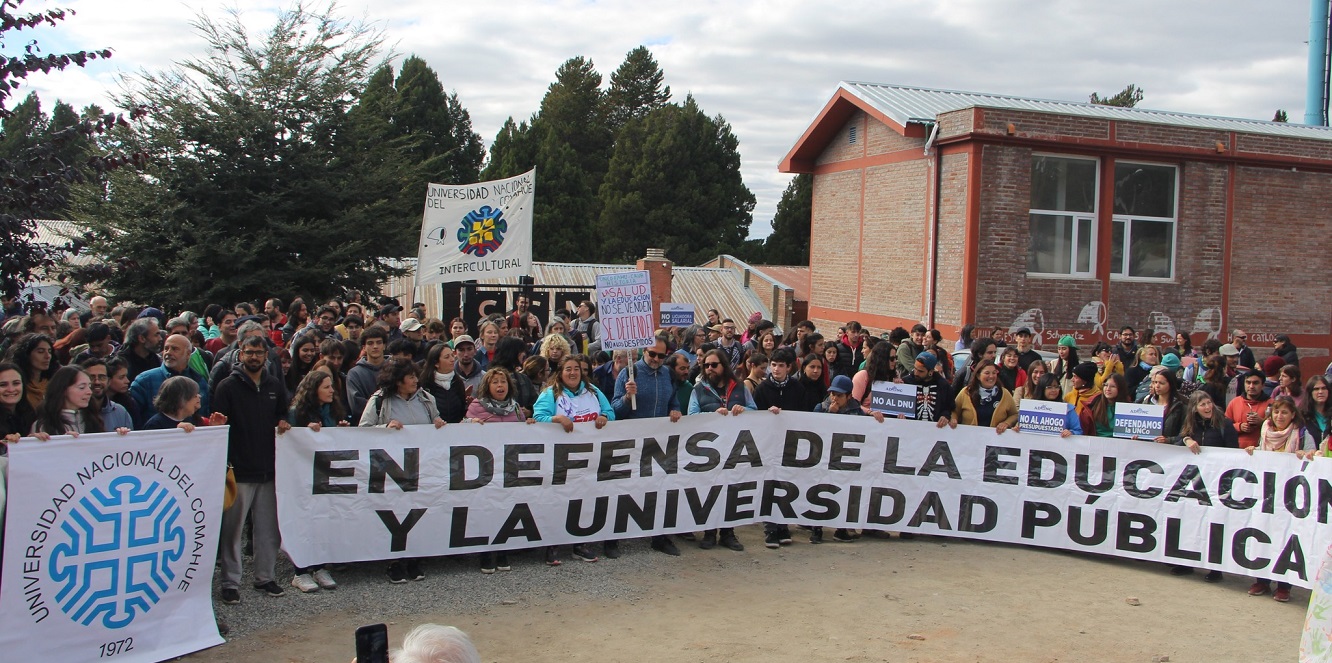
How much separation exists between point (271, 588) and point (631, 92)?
5482 cm

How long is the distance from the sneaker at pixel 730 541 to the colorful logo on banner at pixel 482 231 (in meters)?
6.34

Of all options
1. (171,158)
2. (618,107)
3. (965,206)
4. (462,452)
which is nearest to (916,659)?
(462,452)

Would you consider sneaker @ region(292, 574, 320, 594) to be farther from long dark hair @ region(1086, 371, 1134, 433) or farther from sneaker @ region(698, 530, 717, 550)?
long dark hair @ region(1086, 371, 1134, 433)

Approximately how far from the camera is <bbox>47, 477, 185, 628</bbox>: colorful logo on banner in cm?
564

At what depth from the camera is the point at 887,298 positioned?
19.5 meters

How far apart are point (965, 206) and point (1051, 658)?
11.7 metres

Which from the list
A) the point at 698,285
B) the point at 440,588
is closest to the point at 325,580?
the point at 440,588

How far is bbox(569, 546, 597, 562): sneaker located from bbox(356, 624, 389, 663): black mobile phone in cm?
586

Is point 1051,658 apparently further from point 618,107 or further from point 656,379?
point 618,107

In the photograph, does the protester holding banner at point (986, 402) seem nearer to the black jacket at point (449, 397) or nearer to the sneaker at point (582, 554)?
the sneaker at point (582, 554)

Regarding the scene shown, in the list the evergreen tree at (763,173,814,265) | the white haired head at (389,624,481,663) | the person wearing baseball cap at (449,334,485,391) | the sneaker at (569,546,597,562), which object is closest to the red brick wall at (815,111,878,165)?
the person wearing baseball cap at (449,334,485,391)

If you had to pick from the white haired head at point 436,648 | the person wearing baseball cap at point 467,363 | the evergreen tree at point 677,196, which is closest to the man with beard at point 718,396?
the person wearing baseball cap at point 467,363

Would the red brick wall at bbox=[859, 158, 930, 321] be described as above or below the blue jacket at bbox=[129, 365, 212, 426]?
above

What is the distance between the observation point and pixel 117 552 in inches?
230
